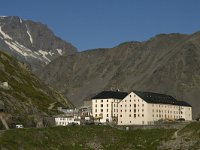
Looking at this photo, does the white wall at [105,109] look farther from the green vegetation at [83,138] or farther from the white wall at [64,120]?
the green vegetation at [83,138]

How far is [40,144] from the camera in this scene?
119875 millimetres

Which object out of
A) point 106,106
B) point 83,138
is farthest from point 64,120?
point 83,138

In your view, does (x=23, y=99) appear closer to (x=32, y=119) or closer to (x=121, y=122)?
(x=32, y=119)

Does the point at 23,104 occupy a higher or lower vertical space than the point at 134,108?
higher

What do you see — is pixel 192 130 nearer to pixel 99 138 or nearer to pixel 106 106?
pixel 99 138

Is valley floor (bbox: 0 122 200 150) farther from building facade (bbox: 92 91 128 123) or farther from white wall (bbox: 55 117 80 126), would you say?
building facade (bbox: 92 91 128 123)

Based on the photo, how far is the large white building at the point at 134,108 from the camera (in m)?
178

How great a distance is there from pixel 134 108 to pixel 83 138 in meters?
48.7

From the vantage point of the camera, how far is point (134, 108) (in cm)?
17875

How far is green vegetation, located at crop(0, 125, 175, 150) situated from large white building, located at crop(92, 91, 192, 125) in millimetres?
33055

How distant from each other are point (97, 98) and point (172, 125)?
2103 inches

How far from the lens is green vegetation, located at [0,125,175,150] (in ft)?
385

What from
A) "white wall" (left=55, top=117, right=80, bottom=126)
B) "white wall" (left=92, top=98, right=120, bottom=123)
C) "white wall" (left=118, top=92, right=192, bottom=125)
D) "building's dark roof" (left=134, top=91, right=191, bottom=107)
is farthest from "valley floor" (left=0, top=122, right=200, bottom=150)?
"white wall" (left=92, top=98, right=120, bottom=123)

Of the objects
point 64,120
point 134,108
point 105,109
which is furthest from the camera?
point 105,109
